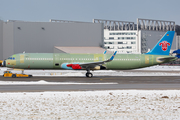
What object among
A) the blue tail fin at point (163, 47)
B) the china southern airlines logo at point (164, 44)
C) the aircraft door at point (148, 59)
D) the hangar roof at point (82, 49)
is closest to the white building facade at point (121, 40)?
the hangar roof at point (82, 49)

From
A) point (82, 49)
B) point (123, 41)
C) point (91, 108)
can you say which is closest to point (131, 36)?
point (123, 41)

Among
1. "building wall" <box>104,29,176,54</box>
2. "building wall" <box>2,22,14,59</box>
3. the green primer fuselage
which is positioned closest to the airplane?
the green primer fuselage

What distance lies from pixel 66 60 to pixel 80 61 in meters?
2.21

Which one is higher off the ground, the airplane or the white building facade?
the white building facade

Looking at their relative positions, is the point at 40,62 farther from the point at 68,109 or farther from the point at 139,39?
the point at 139,39

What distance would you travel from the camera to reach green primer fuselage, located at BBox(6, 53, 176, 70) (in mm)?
36594

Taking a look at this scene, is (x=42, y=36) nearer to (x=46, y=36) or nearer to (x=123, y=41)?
(x=46, y=36)

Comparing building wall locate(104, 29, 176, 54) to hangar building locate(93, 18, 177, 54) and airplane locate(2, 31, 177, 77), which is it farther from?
airplane locate(2, 31, 177, 77)

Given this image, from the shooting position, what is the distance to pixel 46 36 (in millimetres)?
66000

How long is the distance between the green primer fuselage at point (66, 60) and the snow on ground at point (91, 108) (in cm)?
2110

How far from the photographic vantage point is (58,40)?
→ 6719 cm

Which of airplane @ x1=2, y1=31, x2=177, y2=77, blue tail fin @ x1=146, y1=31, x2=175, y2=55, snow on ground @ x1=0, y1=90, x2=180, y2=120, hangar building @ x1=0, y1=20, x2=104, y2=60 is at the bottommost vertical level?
A: snow on ground @ x1=0, y1=90, x2=180, y2=120

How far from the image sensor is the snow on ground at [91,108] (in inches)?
435

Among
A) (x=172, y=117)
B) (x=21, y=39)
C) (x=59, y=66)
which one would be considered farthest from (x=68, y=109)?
Answer: (x=21, y=39)
